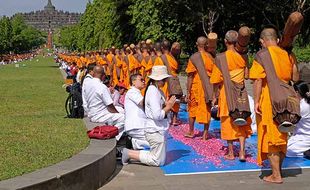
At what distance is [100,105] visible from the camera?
9109 mm

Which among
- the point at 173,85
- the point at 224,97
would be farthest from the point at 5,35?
the point at 224,97

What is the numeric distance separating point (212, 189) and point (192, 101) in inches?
144

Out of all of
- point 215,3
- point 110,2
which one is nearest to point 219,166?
point 215,3

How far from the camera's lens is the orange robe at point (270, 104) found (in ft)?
21.5

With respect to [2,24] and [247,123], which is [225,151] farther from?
[2,24]

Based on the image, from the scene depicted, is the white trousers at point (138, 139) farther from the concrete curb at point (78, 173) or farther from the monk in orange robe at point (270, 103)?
the monk in orange robe at point (270, 103)

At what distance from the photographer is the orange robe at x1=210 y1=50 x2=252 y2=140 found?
800cm

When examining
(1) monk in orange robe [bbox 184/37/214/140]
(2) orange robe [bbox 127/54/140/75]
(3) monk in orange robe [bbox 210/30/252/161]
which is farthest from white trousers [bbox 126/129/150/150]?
(2) orange robe [bbox 127/54/140/75]

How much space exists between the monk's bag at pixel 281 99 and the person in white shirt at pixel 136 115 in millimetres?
2172

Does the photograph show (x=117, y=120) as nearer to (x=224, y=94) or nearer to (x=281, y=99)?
(x=224, y=94)

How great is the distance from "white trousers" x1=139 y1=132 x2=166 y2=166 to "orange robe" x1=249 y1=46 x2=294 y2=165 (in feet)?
5.01

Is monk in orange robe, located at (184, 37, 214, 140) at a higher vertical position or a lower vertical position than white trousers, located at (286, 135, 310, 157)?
higher

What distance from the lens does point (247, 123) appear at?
8.05 meters

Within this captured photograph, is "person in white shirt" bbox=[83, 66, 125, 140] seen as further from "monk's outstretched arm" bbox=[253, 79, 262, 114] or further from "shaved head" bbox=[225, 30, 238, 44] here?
"monk's outstretched arm" bbox=[253, 79, 262, 114]
